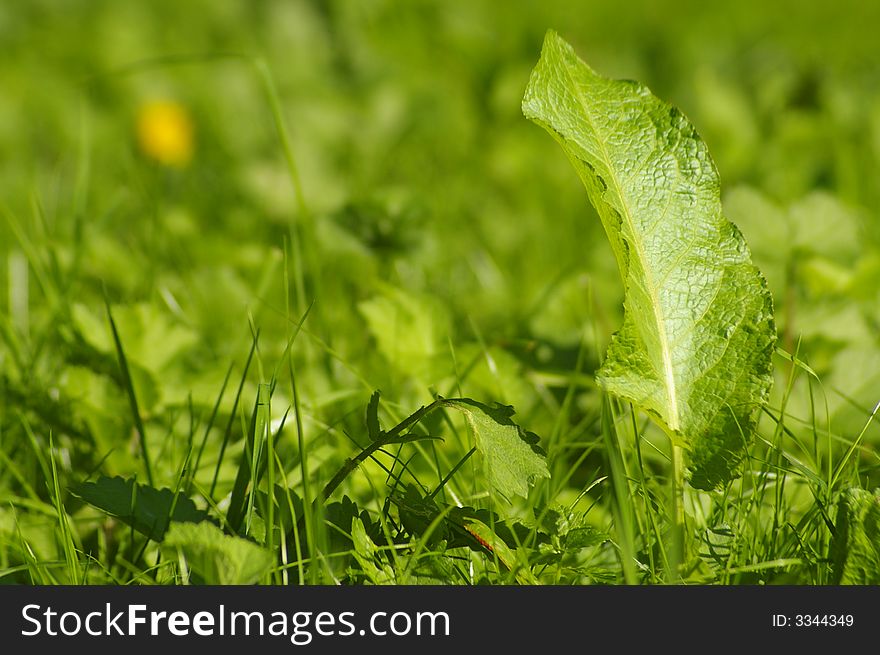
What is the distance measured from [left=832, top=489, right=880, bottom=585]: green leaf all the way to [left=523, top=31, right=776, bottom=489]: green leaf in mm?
136

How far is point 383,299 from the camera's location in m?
1.61

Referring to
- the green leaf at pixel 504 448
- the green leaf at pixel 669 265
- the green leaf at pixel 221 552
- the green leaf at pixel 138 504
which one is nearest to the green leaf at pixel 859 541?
the green leaf at pixel 669 265

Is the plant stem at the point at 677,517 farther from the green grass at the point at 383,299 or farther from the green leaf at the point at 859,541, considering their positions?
the green leaf at the point at 859,541

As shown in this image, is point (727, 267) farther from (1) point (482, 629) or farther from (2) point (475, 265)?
(2) point (475, 265)

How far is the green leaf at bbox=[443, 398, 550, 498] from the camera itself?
103 centimetres

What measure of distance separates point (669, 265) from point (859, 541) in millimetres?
372

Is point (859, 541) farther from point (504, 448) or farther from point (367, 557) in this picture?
point (367, 557)

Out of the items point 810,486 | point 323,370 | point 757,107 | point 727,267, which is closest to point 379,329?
point 323,370

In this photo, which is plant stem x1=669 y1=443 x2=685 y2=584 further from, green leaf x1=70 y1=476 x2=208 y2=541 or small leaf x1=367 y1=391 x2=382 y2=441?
green leaf x1=70 y1=476 x2=208 y2=541

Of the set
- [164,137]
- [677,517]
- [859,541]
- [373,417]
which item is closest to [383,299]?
[373,417]

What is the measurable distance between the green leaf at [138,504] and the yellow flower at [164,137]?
180 cm

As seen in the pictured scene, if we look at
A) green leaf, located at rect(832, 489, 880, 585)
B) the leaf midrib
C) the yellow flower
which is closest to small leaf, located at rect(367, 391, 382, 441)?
the leaf midrib

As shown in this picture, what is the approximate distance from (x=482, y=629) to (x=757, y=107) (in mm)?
2344

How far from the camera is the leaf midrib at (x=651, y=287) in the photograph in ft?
3.79
